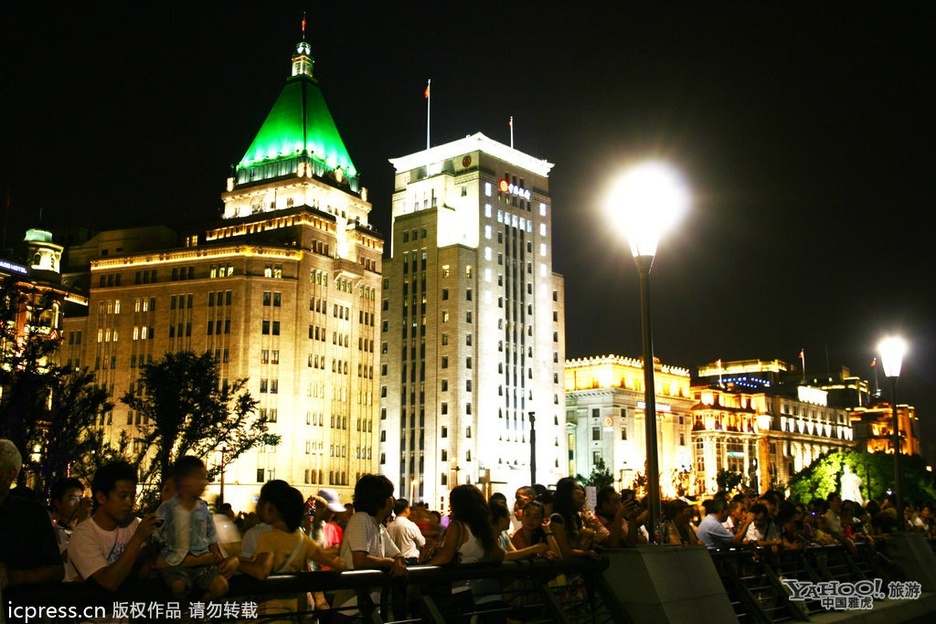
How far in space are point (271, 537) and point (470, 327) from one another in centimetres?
10469

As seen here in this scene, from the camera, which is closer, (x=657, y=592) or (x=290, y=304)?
(x=657, y=592)

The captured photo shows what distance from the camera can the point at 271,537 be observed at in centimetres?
789

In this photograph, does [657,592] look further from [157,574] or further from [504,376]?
[504,376]

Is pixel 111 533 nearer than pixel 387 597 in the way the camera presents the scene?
Yes

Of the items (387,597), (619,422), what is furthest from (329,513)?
(619,422)

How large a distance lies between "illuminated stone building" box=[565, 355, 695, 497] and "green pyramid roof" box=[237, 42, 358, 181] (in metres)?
46.5

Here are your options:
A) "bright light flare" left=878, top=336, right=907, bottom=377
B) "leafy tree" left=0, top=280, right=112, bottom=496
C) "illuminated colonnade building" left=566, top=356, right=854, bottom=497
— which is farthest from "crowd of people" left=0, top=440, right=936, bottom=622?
"illuminated colonnade building" left=566, top=356, right=854, bottom=497

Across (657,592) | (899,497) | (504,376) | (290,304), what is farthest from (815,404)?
(657,592)

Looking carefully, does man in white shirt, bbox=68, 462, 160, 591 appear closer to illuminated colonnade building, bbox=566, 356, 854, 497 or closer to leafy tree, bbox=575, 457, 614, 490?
leafy tree, bbox=575, 457, 614, 490

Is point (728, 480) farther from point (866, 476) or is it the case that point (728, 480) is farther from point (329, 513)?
point (329, 513)

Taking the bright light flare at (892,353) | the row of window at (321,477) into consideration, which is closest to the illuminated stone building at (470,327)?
the row of window at (321,477)

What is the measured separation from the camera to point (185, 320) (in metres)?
95.6

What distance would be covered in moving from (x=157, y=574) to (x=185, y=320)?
303ft

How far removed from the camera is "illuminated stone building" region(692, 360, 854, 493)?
146m
